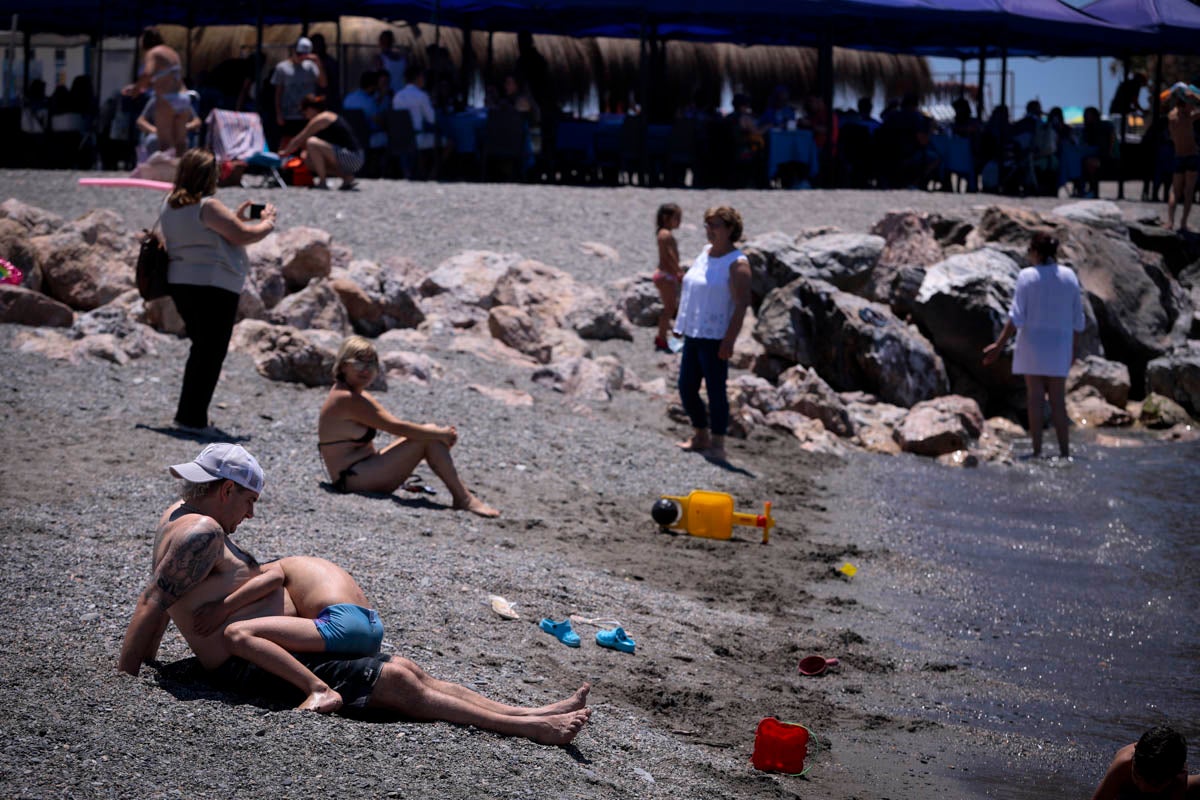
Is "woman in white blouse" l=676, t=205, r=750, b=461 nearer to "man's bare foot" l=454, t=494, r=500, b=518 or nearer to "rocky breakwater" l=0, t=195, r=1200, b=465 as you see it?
"rocky breakwater" l=0, t=195, r=1200, b=465

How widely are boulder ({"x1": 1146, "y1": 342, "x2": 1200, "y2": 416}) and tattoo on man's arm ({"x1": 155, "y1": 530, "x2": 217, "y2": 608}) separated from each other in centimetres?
1094

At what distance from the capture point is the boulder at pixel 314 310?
418 inches

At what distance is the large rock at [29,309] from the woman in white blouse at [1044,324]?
6829 millimetres

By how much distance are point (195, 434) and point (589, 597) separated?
3053 mm

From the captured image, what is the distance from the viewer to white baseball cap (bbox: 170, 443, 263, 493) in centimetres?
418

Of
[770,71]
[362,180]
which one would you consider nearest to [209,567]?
[362,180]

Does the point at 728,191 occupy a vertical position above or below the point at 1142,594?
above

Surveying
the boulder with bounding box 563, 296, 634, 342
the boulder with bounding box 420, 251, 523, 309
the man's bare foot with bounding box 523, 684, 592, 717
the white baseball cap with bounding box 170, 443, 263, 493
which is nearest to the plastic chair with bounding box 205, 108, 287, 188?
the boulder with bounding box 420, 251, 523, 309

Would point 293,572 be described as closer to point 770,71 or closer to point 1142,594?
point 1142,594

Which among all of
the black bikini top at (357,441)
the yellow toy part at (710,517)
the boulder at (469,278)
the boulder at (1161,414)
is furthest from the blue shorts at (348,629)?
the boulder at (1161,414)

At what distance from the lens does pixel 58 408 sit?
848 cm

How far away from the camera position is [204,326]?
791cm

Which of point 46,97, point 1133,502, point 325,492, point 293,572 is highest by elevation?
point 46,97

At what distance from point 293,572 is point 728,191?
547 inches
